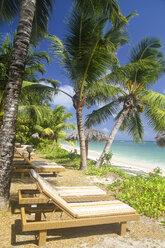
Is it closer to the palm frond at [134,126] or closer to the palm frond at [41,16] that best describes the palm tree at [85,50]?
the palm frond at [41,16]

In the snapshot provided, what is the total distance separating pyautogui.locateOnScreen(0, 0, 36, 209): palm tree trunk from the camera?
3.44 m

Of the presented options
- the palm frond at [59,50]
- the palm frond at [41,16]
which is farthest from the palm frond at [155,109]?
the palm frond at [41,16]

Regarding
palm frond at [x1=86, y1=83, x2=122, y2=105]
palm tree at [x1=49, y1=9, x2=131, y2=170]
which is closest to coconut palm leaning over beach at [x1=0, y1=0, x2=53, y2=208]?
palm tree at [x1=49, y1=9, x2=131, y2=170]

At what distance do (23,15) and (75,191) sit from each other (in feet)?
12.0

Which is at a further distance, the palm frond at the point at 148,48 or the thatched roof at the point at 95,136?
the thatched roof at the point at 95,136

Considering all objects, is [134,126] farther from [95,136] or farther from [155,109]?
[155,109]

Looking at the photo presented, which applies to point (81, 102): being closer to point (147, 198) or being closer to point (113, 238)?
point (147, 198)

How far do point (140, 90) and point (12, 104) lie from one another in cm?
780

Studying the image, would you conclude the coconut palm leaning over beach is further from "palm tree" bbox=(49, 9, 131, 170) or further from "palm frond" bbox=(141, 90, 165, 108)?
"palm frond" bbox=(141, 90, 165, 108)

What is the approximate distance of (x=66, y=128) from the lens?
19281mm

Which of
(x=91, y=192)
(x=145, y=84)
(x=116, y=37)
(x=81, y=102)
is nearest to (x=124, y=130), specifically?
(x=145, y=84)

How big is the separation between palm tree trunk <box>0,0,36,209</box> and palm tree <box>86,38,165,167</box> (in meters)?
5.30

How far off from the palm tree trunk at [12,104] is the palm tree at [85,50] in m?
4.04

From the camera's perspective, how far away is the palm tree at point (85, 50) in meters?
7.40
